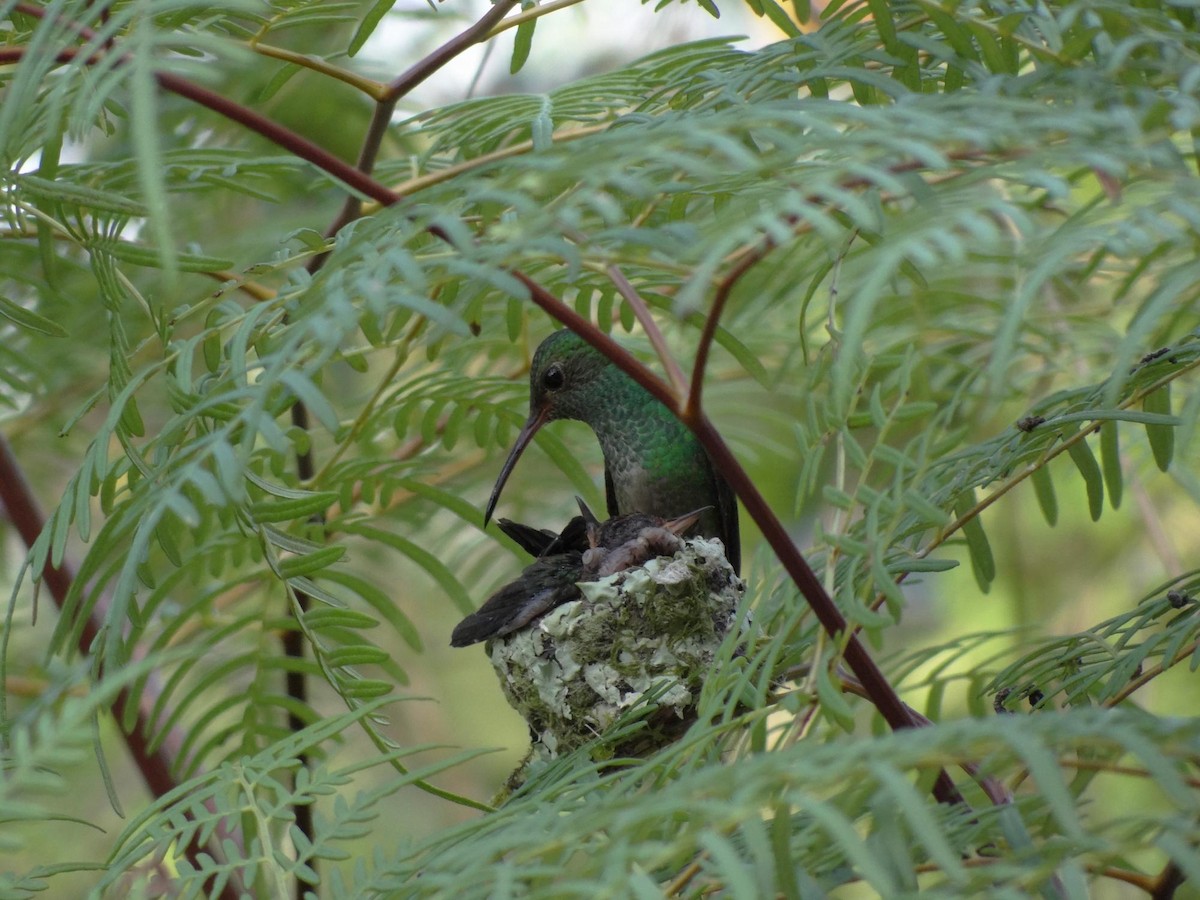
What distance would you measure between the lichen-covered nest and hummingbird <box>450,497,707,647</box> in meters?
0.03

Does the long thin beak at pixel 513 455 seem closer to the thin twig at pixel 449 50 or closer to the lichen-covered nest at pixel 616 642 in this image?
the lichen-covered nest at pixel 616 642

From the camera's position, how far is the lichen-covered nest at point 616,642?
180 centimetres

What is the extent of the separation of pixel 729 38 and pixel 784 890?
1108mm

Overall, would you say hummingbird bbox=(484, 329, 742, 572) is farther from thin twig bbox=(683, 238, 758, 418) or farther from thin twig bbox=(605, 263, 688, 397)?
thin twig bbox=(683, 238, 758, 418)

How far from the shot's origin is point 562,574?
77.3 inches

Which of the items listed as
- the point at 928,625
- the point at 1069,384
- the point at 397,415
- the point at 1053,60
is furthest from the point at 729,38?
the point at 928,625

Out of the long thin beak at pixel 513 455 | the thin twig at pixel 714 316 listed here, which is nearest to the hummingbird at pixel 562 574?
the long thin beak at pixel 513 455

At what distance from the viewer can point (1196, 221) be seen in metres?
0.72

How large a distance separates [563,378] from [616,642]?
28.4 inches

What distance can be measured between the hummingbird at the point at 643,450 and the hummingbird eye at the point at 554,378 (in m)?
0.04

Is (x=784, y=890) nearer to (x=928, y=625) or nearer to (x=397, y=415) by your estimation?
(x=397, y=415)

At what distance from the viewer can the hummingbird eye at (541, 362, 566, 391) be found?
2357 mm

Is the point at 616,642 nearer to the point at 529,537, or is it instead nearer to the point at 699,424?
the point at 529,537

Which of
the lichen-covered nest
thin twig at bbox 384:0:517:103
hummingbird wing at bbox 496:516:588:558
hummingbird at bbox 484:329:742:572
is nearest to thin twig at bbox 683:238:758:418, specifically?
thin twig at bbox 384:0:517:103
